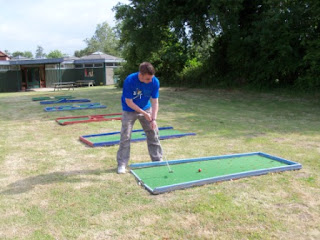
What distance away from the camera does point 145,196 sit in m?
3.84

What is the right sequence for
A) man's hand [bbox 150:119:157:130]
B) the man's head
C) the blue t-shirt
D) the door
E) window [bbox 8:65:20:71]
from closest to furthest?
the man's head < the blue t-shirt < man's hand [bbox 150:119:157:130] < window [bbox 8:65:20:71] < the door

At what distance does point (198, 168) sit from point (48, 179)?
82.0 inches

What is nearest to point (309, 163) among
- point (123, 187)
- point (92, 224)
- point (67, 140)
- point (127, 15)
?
point (123, 187)

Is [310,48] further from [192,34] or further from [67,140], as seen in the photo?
[67,140]

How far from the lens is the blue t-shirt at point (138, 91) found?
178 inches

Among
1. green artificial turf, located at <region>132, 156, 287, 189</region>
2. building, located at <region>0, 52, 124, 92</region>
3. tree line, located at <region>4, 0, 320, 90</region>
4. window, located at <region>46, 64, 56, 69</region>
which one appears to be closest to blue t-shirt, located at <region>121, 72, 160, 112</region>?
green artificial turf, located at <region>132, 156, 287, 189</region>

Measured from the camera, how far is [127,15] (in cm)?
1825

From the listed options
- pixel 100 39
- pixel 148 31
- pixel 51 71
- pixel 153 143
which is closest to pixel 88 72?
pixel 51 71

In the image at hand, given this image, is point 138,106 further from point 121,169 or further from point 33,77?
point 33,77

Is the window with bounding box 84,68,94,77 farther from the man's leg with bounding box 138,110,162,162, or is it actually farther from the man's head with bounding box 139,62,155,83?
the man's head with bounding box 139,62,155,83

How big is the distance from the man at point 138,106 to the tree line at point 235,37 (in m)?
10.5

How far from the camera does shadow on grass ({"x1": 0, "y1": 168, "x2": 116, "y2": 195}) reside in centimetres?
417

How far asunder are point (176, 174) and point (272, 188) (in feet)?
4.03

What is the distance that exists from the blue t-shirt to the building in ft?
87.0
